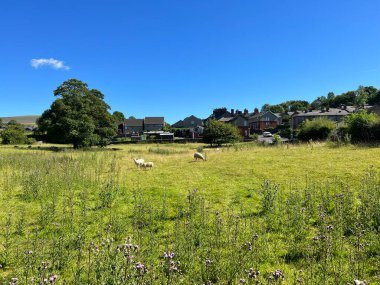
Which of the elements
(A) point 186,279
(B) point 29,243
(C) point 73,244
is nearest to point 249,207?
(A) point 186,279

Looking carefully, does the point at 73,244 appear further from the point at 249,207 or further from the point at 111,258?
the point at 249,207

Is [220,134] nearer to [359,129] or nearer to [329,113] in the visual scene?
[359,129]

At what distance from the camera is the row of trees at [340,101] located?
392 ft

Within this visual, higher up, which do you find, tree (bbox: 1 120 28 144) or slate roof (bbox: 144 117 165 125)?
slate roof (bbox: 144 117 165 125)

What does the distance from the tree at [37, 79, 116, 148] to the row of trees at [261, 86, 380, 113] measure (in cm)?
8776

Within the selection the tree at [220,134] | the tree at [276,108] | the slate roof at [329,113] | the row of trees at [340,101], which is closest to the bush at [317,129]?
the tree at [220,134]

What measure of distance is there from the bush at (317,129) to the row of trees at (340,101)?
253 ft

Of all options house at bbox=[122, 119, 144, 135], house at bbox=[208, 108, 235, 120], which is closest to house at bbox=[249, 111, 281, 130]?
house at bbox=[208, 108, 235, 120]

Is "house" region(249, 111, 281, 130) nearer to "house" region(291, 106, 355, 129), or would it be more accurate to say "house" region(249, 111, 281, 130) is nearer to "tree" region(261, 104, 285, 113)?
"house" region(291, 106, 355, 129)

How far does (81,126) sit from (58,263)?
3668 cm

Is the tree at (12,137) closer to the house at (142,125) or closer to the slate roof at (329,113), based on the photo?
the house at (142,125)

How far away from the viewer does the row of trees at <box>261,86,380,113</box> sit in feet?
392

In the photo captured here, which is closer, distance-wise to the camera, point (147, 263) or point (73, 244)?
point (147, 263)

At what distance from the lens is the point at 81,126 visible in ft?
127
